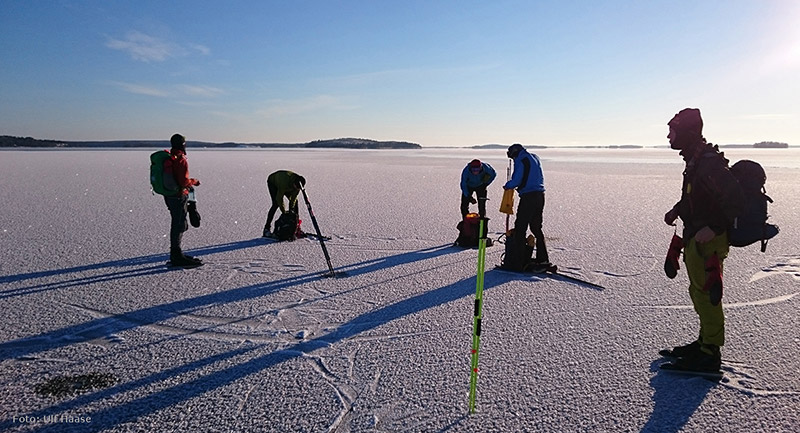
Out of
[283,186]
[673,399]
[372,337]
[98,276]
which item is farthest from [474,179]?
[98,276]

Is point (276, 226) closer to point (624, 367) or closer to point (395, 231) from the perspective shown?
point (395, 231)

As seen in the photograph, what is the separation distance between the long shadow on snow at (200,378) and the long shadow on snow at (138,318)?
3.77 ft

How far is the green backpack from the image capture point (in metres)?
6.45

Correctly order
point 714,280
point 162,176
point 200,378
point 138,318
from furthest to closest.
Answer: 1. point 162,176
2. point 138,318
3. point 200,378
4. point 714,280

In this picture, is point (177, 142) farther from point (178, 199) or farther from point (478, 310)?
point (478, 310)

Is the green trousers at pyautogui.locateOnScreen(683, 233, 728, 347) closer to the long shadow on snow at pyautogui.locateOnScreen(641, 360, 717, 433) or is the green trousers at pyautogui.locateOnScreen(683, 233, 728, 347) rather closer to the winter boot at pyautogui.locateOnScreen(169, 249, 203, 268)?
the long shadow on snow at pyautogui.locateOnScreen(641, 360, 717, 433)

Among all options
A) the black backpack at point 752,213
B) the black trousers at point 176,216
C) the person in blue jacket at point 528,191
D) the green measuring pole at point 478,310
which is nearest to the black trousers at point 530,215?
the person in blue jacket at point 528,191

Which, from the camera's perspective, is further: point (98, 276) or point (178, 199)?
point (178, 199)

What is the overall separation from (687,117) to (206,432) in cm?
405

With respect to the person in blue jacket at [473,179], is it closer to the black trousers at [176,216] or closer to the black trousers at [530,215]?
the black trousers at [530,215]

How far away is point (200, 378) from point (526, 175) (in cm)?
483

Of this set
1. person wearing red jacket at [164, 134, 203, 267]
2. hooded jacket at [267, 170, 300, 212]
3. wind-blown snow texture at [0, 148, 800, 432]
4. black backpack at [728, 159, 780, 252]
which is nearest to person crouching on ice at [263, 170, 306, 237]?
hooded jacket at [267, 170, 300, 212]

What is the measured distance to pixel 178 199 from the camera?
663 cm

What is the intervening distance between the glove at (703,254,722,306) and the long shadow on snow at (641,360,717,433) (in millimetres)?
618
